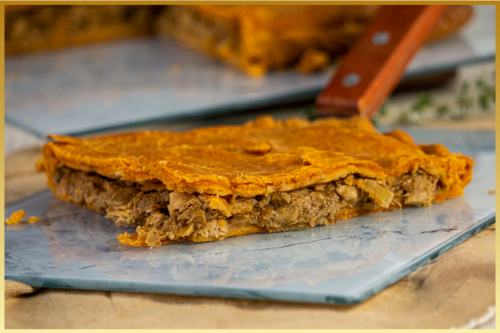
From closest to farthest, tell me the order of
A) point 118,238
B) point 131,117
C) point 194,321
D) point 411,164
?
point 194,321, point 118,238, point 411,164, point 131,117

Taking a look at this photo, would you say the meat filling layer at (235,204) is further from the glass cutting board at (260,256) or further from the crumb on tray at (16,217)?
the crumb on tray at (16,217)

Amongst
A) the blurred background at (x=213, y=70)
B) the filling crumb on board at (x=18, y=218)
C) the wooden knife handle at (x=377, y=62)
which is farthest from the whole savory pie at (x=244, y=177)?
the blurred background at (x=213, y=70)

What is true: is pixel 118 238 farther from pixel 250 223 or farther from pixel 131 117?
pixel 131 117

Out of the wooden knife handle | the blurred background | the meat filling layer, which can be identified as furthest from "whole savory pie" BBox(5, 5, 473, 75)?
the meat filling layer

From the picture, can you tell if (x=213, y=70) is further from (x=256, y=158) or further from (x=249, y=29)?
(x=256, y=158)

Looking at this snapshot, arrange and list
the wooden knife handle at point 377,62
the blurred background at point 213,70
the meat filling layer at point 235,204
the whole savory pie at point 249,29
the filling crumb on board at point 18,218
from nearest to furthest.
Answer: the meat filling layer at point 235,204 < the filling crumb on board at point 18,218 < the wooden knife handle at point 377,62 < the blurred background at point 213,70 < the whole savory pie at point 249,29

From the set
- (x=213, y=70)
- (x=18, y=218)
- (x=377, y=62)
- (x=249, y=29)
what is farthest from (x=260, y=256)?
(x=213, y=70)

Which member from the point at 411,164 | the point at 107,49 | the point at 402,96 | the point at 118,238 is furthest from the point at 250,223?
the point at 107,49

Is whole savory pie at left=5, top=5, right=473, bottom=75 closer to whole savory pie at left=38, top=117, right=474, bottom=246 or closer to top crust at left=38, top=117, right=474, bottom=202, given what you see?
top crust at left=38, top=117, right=474, bottom=202
